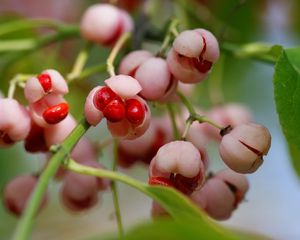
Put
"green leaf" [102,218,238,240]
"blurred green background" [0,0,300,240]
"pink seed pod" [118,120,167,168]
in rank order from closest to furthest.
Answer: "green leaf" [102,218,238,240]
"pink seed pod" [118,120,167,168]
"blurred green background" [0,0,300,240]

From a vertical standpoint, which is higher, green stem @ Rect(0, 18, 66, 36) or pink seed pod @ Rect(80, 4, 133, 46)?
pink seed pod @ Rect(80, 4, 133, 46)

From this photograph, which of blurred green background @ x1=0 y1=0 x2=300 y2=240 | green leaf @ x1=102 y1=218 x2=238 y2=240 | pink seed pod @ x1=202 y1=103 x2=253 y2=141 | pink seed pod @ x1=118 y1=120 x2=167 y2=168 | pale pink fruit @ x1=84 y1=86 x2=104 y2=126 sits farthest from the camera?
blurred green background @ x1=0 y1=0 x2=300 y2=240

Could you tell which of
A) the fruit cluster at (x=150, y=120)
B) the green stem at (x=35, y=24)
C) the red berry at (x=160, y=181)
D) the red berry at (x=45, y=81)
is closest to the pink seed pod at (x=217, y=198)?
the fruit cluster at (x=150, y=120)

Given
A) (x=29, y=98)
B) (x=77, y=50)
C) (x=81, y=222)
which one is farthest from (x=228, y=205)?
(x=81, y=222)

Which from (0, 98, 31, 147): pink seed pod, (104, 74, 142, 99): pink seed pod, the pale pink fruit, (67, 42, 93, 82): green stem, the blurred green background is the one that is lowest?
the blurred green background

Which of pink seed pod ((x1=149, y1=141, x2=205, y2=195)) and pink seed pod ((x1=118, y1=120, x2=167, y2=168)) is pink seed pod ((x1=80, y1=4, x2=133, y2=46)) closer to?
pink seed pod ((x1=118, y1=120, x2=167, y2=168))

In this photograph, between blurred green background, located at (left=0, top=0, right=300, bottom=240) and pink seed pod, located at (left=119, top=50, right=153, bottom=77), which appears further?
blurred green background, located at (left=0, top=0, right=300, bottom=240)

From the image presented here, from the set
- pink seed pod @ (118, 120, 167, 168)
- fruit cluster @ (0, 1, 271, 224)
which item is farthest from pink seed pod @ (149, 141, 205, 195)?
pink seed pod @ (118, 120, 167, 168)
